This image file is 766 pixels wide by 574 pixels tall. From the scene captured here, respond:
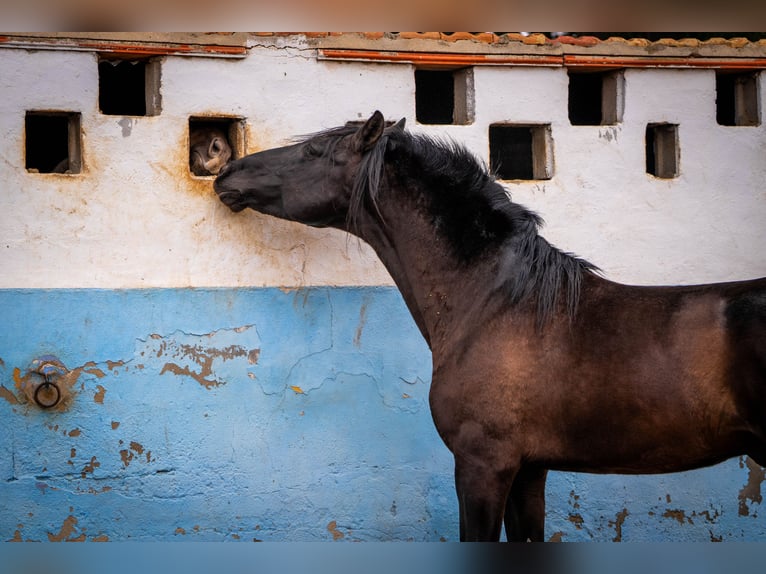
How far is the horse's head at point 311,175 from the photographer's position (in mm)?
4473

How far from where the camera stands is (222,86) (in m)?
5.41

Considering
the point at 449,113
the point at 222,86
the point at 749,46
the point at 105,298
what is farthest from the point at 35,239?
the point at 749,46

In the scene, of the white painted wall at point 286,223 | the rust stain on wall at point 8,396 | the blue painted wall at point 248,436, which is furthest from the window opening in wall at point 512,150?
the rust stain on wall at point 8,396

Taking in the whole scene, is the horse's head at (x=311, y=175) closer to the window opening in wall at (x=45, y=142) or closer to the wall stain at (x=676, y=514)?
the window opening in wall at (x=45, y=142)

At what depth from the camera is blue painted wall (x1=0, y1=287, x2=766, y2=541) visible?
16.7 ft

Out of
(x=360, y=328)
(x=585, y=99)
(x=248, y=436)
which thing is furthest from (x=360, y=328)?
(x=585, y=99)

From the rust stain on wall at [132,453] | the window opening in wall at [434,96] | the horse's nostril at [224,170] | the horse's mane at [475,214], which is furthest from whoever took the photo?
the window opening in wall at [434,96]

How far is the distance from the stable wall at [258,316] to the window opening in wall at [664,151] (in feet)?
0.29

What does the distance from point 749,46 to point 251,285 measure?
370 centimetres

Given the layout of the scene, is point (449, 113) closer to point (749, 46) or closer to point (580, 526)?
point (749, 46)

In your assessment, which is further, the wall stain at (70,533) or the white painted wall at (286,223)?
A: the white painted wall at (286,223)

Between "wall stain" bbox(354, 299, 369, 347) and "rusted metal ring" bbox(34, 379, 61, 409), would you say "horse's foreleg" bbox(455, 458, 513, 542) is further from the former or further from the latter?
"rusted metal ring" bbox(34, 379, 61, 409)

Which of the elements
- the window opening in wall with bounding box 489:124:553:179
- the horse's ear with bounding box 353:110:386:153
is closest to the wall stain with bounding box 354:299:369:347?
the horse's ear with bounding box 353:110:386:153

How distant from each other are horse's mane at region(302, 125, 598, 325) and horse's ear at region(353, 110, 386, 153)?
35 mm
